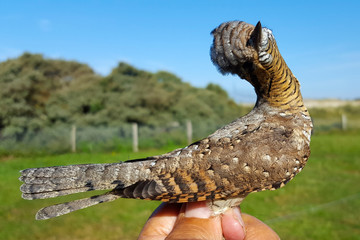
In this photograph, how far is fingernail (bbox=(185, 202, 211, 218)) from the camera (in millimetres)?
2553

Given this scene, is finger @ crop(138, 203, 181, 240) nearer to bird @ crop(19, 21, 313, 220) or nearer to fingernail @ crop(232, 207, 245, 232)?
bird @ crop(19, 21, 313, 220)

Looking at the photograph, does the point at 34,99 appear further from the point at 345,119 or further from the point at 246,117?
the point at 345,119

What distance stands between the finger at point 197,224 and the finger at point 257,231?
26cm

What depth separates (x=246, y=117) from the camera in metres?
3.04

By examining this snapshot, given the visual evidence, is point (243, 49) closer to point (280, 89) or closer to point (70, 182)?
point (280, 89)

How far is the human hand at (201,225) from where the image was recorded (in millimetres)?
2445

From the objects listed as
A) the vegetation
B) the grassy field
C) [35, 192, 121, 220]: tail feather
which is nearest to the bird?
[35, 192, 121, 220]: tail feather

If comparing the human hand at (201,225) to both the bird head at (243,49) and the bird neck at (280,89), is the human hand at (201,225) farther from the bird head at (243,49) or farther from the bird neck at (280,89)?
the bird head at (243,49)

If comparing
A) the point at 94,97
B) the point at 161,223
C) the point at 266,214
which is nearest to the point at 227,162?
the point at 161,223

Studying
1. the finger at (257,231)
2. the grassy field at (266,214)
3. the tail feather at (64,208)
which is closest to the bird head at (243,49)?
the finger at (257,231)

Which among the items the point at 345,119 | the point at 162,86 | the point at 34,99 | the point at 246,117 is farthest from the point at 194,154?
the point at 345,119

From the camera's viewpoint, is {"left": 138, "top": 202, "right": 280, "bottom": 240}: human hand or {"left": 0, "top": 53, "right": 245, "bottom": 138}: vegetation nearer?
{"left": 138, "top": 202, "right": 280, "bottom": 240}: human hand

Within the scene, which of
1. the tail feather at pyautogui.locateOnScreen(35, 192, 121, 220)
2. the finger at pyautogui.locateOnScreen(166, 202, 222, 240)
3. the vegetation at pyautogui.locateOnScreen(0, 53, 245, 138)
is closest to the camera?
the tail feather at pyautogui.locateOnScreen(35, 192, 121, 220)

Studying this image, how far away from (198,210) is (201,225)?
132 millimetres
